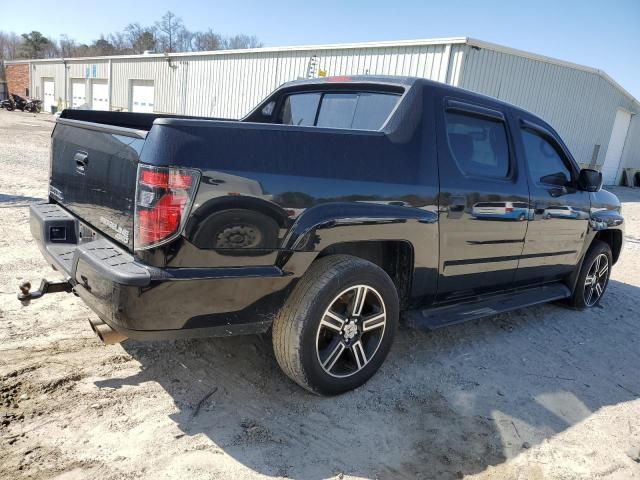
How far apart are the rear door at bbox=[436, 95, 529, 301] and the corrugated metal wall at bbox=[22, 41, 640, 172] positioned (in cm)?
962

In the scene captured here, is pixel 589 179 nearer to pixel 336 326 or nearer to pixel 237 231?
pixel 336 326

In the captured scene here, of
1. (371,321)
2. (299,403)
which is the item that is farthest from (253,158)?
(299,403)

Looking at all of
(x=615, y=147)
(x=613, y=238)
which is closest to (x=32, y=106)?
(x=615, y=147)

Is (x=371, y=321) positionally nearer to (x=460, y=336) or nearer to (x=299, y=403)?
(x=299, y=403)

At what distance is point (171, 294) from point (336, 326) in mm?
1055

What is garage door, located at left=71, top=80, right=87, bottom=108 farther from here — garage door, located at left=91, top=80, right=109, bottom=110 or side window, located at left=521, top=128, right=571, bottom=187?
side window, located at left=521, top=128, right=571, bottom=187

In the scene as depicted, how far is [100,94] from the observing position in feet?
104

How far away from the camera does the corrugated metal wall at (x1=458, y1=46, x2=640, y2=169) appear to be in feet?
44.8

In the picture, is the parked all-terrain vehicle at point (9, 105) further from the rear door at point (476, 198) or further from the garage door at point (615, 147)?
the rear door at point (476, 198)

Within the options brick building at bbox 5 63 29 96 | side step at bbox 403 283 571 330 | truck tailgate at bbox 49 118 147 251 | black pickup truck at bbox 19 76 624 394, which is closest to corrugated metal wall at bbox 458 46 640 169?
side step at bbox 403 283 571 330

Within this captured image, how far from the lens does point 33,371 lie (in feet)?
9.99

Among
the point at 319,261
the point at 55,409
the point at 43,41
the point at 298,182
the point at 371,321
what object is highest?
the point at 43,41

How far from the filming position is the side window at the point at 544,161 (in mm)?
4227

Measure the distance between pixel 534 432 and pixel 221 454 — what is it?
1.85 metres
